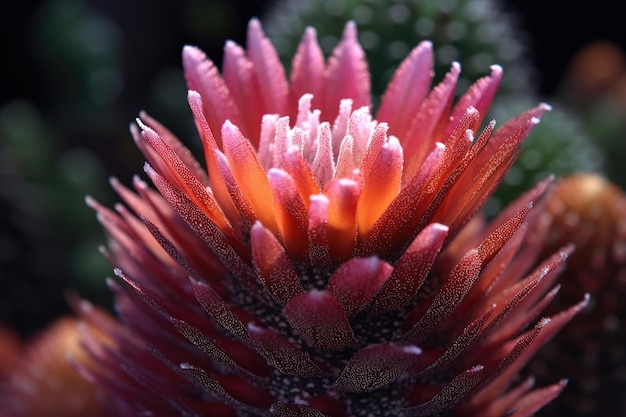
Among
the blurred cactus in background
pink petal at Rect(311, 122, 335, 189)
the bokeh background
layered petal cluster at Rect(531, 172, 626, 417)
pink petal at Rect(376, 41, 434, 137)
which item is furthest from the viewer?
the bokeh background

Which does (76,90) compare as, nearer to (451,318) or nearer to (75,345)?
(75,345)

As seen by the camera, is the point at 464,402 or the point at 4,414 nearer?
the point at 464,402

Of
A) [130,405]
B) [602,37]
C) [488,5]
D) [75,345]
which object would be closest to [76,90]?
[75,345]

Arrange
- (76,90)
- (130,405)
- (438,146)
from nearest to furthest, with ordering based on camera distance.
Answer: (438,146)
(130,405)
(76,90)

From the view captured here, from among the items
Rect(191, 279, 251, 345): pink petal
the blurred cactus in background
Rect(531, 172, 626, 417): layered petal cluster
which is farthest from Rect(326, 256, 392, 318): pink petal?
the blurred cactus in background

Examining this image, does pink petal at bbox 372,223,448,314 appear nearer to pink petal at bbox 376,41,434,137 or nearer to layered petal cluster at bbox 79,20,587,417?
layered petal cluster at bbox 79,20,587,417

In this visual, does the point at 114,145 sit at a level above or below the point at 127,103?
below

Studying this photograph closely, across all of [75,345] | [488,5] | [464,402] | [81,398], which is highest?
[488,5]

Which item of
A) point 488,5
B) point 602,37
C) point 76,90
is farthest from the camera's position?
point 602,37
